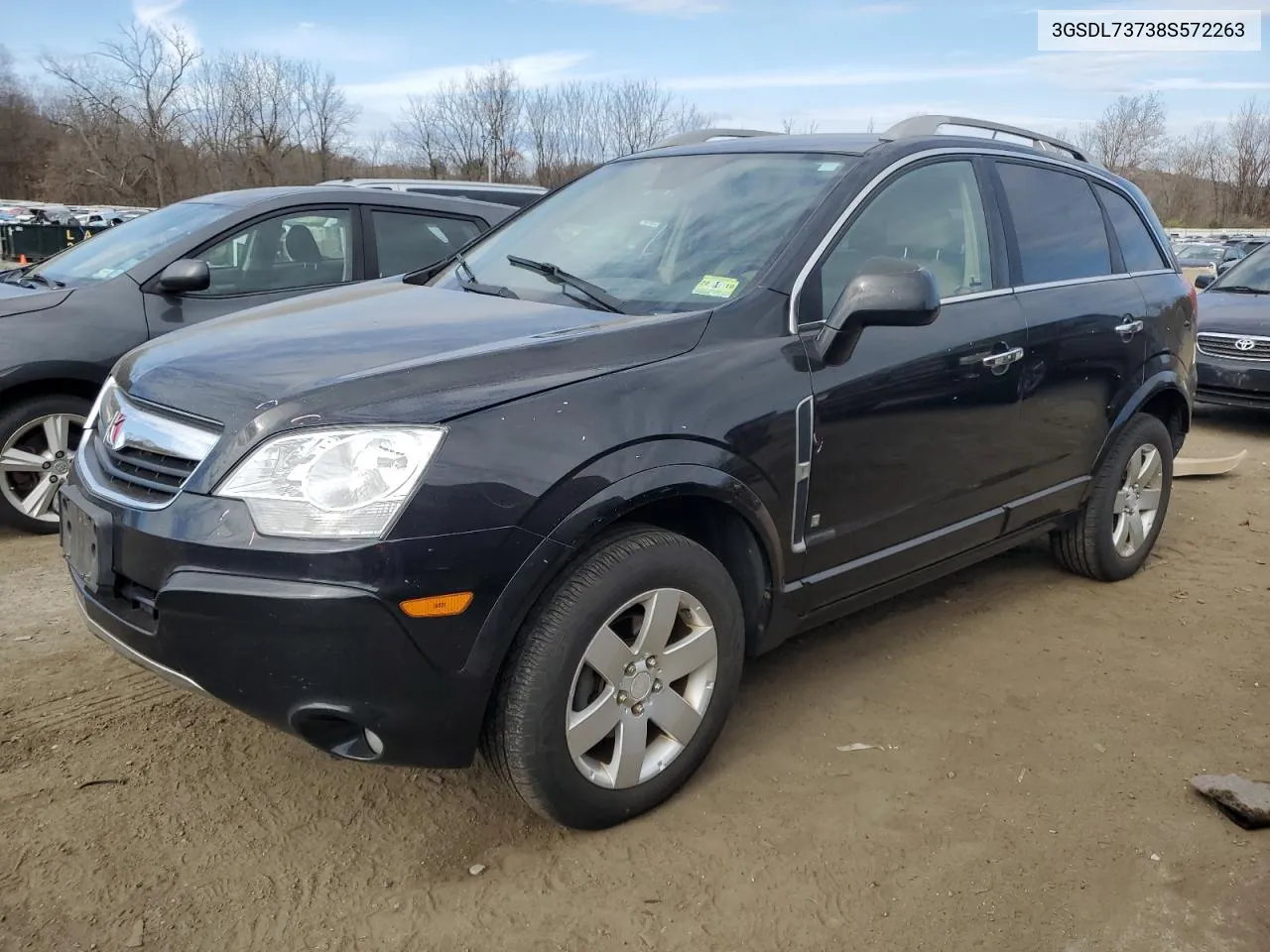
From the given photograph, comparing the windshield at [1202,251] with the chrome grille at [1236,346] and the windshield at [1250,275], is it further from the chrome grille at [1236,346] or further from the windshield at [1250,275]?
the chrome grille at [1236,346]

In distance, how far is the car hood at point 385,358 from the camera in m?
2.30

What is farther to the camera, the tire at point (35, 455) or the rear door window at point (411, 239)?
the rear door window at point (411, 239)

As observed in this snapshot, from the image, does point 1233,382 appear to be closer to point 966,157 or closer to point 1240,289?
point 1240,289

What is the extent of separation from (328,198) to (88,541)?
3.69 metres

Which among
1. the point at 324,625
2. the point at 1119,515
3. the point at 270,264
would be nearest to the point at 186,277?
the point at 270,264

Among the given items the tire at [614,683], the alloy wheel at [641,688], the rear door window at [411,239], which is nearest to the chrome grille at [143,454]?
the tire at [614,683]

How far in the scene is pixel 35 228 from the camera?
1998cm

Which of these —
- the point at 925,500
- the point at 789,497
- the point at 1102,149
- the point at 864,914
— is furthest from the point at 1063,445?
the point at 1102,149

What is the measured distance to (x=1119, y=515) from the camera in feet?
15.0

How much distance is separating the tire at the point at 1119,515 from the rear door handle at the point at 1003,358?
1.02m

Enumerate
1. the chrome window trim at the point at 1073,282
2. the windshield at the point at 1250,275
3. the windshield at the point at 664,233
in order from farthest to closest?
1. the windshield at the point at 1250,275
2. the chrome window trim at the point at 1073,282
3. the windshield at the point at 664,233

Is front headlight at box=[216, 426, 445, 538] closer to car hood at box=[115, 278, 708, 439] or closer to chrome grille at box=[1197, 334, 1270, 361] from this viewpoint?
car hood at box=[115, 278, 708, 439]

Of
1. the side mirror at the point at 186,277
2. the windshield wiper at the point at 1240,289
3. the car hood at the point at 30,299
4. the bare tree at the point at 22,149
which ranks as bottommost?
the windshield wiper at the point at 1240,289

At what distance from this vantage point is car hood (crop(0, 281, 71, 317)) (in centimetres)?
488
